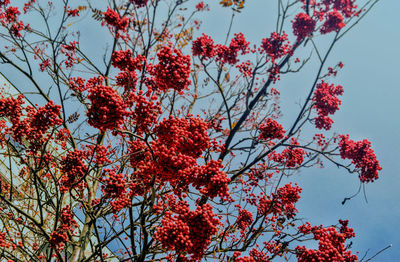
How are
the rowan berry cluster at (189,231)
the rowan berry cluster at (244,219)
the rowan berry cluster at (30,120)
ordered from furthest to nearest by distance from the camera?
the rowan berry cluster at (244,219) → the rowan berry cluster at (30,120) → the rowan berry cluster at (189,231)

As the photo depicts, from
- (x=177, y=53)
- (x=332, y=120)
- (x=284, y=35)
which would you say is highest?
(x=284, y=35)

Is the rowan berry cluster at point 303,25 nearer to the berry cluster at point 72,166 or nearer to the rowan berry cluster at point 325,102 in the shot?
the rowan berry cluster at point 325,102

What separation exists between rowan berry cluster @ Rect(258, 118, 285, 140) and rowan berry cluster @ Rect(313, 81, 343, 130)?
93 cm

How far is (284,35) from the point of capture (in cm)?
657

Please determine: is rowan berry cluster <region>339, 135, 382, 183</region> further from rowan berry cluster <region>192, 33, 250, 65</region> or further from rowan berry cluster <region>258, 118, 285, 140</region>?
rowan berry cluster <region>192, 33, 250, 65</region>

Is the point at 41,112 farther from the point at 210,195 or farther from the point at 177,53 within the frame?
the point at 210,195

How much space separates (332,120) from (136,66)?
5061 millimetres

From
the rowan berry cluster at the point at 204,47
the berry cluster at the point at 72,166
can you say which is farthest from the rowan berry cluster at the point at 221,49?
the berry cluster at the point at 72,166

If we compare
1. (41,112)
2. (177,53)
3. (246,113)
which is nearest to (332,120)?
(246,113)

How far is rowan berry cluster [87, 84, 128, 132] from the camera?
3.48 m

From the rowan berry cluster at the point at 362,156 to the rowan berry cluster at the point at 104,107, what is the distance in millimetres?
5171

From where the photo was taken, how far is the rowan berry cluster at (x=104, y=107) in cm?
348

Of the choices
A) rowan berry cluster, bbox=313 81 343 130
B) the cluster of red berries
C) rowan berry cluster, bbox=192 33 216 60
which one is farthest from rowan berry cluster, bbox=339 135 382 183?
the cluster of red berries

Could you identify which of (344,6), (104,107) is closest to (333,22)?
(344,6)
